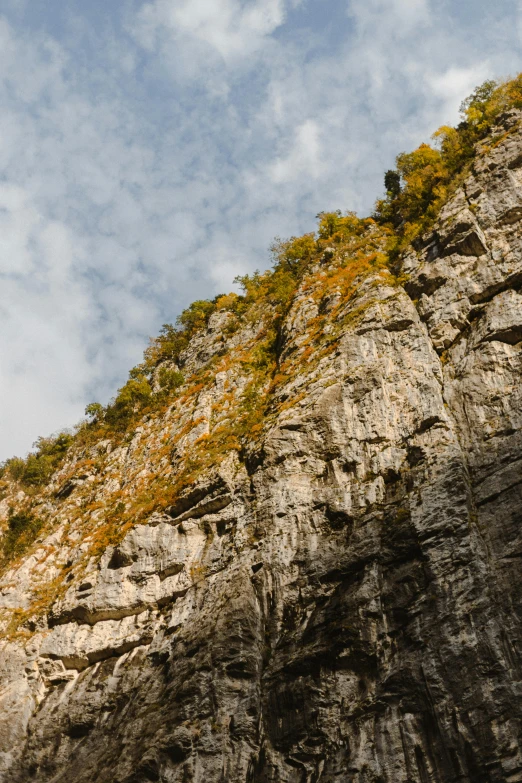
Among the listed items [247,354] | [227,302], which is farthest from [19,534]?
[227,302]

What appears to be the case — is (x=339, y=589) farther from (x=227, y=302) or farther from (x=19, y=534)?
(x=227, y=302)

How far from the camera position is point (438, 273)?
25.3 meters

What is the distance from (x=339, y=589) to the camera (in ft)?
56.2

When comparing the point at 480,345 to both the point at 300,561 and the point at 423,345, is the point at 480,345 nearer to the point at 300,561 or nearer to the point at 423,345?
the point at 423,345

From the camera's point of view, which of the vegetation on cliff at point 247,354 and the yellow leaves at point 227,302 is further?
the yellow leaves at point 227,302

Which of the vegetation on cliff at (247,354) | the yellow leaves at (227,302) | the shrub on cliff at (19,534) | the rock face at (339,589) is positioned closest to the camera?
the rock face at (339,589)

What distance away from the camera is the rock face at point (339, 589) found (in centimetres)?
1418

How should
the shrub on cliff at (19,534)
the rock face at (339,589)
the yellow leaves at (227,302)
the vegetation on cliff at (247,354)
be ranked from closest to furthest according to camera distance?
1. the rock face at (339,589)
2. the vegetation on cliff at (247,354)
3. the shrub on cliff at (19,534)
4. the yellow leaves at (227,302)

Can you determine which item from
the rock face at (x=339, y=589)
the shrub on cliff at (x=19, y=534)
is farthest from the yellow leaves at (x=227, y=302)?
the shrub on cliff at (x=19, y=534)

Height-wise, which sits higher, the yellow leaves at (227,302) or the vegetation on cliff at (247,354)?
the yellow leaves at (227,302)

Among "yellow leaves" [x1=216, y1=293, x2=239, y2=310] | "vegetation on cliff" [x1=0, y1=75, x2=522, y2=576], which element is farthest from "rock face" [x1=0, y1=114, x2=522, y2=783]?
"yellow leaves" [x1=216, y1=293, x2=239, y2=310]

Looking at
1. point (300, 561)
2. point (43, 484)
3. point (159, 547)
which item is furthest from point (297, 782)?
point (43, 484)

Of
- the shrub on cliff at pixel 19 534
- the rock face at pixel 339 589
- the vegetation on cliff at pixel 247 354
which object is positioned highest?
the vegetation on cliff at pixel 247 354

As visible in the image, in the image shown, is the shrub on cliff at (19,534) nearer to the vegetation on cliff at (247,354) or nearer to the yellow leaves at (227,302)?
the vegetation on cliff at (247,354)
